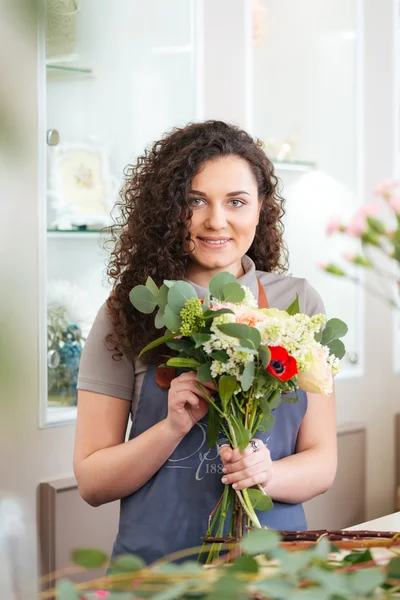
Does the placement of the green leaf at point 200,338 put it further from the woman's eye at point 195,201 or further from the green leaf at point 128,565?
the green leaf at point 128,565

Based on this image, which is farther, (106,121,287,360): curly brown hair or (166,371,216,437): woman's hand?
(106,121,287,360): curly brown hair

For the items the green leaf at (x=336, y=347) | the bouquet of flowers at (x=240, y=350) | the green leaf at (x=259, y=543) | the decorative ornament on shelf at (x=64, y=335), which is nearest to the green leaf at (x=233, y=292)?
the bouquet of flowers at (x=240, y=350)

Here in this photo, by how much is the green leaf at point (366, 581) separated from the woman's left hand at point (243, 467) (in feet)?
2.73

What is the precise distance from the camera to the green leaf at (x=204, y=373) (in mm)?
1227

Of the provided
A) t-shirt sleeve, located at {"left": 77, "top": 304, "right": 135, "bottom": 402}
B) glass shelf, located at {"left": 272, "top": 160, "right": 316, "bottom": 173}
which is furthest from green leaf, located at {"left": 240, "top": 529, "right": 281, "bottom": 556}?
glass shelf, located at {"left": 272, "top": 160, "right": 316, "bottom": 173}

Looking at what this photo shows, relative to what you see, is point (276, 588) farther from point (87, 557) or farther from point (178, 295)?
point (178, 295)

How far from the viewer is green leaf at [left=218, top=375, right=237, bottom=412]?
1203mm

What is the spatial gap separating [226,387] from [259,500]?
7.4 inches

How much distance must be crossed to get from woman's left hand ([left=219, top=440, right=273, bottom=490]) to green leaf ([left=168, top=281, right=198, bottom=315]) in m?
0.24

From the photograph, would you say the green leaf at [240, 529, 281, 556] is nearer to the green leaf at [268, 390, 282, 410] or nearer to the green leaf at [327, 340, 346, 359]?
the green leaf at [268, 390, 282, 410]

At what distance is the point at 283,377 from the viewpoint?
1.18 m

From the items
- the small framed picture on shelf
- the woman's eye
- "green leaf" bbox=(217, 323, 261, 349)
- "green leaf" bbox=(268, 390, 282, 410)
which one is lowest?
"green leaf" bbox=(268, 390, 282, 410)

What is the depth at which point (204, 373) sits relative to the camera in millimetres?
1229

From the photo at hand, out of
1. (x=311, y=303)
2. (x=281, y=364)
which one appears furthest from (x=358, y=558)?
(x=311, y=303)
